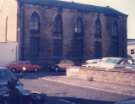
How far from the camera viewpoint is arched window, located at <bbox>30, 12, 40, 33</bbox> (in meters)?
50.2

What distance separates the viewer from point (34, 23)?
5059 cm

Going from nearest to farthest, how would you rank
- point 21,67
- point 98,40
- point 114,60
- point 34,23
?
point 114,60 < point 21,67 < point 34,23 < point 98,40

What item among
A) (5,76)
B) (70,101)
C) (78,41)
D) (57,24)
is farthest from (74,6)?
(5,76)

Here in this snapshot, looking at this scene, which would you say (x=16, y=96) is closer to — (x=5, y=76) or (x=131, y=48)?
(x=5, y=76)

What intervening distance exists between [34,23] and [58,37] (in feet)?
13.8

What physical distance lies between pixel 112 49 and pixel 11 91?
50307mm

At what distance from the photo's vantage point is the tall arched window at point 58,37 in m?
52.3

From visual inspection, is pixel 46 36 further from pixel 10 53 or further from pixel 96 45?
pixel 96 45

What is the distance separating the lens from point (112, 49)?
60.9 meters

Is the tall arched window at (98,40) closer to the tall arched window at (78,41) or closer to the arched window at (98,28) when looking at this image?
the arched window at (98,28)

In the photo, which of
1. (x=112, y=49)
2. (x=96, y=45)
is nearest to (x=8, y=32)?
(x=96, y=45)

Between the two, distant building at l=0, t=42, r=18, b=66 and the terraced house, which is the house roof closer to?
the terraced house

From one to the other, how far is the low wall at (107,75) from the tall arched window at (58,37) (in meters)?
20.1

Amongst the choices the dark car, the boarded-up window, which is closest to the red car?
the boarded-up window
